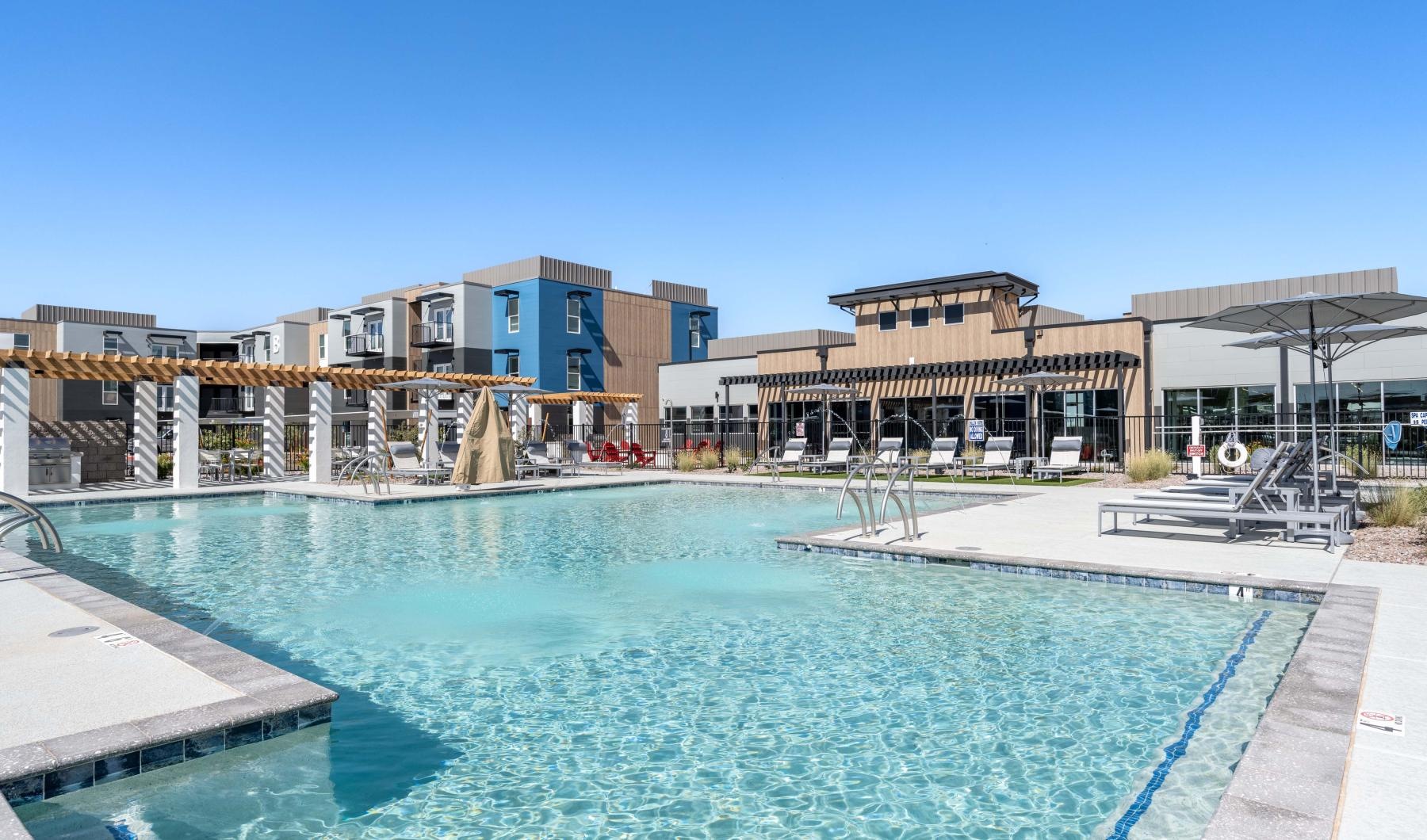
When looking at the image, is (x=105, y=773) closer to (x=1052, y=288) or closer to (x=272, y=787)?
(x=272, y=787)

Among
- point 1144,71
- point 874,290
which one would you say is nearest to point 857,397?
point 874,290

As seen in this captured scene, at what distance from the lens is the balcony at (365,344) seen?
39.5 m

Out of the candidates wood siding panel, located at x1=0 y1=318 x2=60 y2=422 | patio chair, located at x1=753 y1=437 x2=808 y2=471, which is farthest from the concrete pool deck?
wood siding panel, located at x1=0 y1=318 x2=60 y2=422

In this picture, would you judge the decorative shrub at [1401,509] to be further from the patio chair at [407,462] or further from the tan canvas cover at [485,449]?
the patio chair at [407,462]

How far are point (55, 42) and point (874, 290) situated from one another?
66.4 ft

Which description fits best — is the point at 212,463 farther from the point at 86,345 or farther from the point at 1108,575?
the point at 86,345

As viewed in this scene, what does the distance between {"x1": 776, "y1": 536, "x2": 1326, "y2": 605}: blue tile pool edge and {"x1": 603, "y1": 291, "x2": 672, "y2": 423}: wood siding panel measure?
29.2 m

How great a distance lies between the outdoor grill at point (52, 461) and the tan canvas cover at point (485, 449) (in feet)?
28.7

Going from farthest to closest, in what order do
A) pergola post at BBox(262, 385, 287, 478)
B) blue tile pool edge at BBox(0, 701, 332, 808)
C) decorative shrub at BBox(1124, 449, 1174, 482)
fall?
pergola post at BBox(262, 385, 287, 478)
decorative shrub at BBox(1124, 449, 1174, 482)
blue tile pool edge at BBox(0, 701, 332, 808)

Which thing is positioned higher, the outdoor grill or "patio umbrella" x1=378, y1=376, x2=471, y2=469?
"patio umbrella" x1=378, y1=376, x2=471, y2=469

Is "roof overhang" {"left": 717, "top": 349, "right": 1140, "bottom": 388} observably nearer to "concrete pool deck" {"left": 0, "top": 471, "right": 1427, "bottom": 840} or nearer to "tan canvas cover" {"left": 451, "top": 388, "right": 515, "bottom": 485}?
"concrete pool deck" {"left": 0, "top": 471, "right": 1427, "bottom": 840}

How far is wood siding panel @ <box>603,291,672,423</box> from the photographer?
1497 inches

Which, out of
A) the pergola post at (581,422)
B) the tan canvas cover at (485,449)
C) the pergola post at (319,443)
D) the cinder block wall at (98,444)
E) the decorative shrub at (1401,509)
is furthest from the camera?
the pergola post at (581,422)

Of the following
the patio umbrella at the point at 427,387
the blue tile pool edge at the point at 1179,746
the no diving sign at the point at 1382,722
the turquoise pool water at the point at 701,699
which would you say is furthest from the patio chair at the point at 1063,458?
the no diving sign at the point at 1382,722
